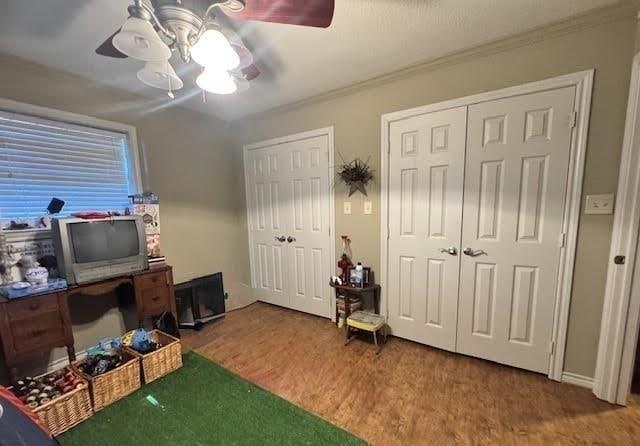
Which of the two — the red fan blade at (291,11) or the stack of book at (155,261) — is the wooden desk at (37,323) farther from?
the red fan blade at (291,11)

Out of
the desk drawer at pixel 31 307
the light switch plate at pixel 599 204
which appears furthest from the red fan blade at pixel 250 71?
the light switch plate at pixel 599 204

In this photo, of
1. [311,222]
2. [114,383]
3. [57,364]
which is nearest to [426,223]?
[311,222]

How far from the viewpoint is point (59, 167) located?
206 centimetres

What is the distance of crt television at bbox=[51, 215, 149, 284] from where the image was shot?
1.79m

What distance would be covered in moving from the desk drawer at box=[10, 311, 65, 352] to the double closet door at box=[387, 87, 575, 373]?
99.3 inches

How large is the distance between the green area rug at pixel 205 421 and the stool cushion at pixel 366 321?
84 centimetres

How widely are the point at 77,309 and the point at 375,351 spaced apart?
2515 mm

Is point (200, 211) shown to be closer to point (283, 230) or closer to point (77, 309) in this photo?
point (283, 230)

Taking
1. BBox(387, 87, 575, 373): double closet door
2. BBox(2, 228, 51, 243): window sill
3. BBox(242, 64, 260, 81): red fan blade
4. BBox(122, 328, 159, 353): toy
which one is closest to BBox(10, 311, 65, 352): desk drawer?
BBox(122, 328, 159, 353): toy

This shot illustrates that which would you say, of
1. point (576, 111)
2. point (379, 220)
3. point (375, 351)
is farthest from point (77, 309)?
point (576, 111)

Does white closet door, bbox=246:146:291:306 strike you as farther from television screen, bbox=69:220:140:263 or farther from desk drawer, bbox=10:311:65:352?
desk drawer, bbox=10:311:65:352

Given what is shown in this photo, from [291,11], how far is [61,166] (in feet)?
7.37

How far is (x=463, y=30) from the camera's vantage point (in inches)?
65.4

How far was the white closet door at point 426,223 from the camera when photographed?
202 centimetres
